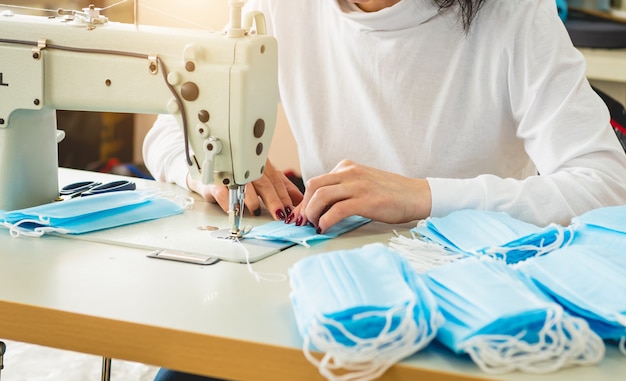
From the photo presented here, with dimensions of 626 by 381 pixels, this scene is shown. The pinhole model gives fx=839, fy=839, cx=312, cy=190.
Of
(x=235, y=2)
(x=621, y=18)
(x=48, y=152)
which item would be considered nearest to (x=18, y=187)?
(x=48, y=152)

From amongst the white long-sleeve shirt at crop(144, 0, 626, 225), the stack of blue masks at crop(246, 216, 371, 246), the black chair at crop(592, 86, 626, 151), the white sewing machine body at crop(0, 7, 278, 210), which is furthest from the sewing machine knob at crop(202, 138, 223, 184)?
the black chair at crop(592, 86, 626, 151)

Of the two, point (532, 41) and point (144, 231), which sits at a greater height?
point (532, 41)

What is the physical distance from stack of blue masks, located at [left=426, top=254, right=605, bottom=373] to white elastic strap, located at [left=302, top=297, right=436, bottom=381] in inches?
1.9

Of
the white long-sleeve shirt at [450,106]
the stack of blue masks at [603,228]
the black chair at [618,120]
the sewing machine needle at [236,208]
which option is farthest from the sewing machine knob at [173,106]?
the black chair at [618,120]

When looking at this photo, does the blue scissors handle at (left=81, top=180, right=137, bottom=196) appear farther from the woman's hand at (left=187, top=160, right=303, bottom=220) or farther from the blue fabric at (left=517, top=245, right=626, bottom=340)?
the blue fabric at (left=517, top=245, right=626, bottom=340)

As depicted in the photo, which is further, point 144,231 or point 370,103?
point 370,103

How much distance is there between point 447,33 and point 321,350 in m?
0.94

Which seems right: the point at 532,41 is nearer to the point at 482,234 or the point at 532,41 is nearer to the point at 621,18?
the point at 482,234

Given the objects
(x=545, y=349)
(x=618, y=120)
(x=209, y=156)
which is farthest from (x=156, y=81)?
(x=618, y=120)

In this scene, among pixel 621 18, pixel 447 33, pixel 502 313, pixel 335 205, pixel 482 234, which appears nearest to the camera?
pixel 502 313

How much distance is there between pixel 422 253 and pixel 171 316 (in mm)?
395

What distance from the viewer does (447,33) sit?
5.17 ft

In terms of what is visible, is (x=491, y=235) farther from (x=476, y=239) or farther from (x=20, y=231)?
(x=20, y=231)

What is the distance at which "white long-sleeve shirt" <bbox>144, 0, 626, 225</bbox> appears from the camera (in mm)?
1354
